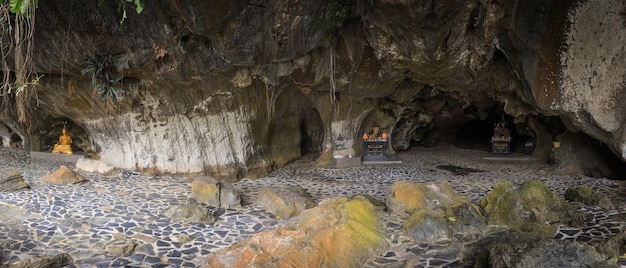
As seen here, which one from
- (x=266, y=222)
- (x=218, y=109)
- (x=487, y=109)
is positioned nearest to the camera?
(x=266, y=222)

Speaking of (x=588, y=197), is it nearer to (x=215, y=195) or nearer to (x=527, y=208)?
(x=527, y=208)

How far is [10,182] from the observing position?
30.9 feet

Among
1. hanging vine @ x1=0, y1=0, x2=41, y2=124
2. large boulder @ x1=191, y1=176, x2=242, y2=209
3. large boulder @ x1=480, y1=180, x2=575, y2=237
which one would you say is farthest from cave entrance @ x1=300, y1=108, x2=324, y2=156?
large boulder @ x1=480, y1=180, x2=575, y2=237

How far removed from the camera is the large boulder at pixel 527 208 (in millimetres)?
7582

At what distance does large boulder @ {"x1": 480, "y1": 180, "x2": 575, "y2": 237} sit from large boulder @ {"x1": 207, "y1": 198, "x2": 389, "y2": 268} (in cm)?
249

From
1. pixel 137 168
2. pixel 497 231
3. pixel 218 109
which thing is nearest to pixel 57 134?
pixel 137 168

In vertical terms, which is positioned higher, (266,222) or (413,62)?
(413,62)

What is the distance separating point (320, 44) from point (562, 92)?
579 cm

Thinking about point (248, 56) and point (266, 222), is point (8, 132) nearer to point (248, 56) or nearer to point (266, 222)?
point (248, 56)

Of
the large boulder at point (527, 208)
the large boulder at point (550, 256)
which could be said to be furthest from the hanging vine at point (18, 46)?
the large boulder at point (527, 208)

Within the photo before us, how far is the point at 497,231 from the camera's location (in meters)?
7.40

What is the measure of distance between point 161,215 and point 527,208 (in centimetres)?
748

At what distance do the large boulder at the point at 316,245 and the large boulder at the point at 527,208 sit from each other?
8.16ft

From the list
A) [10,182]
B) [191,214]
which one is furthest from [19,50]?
[191,214]
